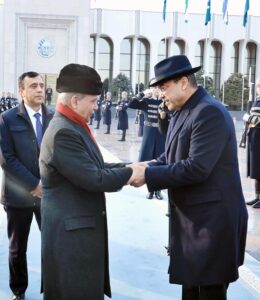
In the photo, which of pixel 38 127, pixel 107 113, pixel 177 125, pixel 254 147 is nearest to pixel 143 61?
pixel 107 113

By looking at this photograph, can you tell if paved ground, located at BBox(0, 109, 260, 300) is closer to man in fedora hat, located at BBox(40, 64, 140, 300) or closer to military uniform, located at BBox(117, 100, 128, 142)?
man in fedora hat, located at BBox(40, 64, 140, 300)

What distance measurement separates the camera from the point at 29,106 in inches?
150

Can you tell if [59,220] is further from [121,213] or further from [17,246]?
[121,213]

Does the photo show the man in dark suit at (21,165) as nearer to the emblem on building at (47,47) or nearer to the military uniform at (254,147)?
the military uniform at (254,147)

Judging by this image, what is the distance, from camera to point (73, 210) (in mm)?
2543

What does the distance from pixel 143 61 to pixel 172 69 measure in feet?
159

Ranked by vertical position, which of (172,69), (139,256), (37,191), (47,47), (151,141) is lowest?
(139,256)

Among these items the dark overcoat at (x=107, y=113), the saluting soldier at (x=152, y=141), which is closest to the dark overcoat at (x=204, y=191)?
the saluting soldier at (x=152, y=141)

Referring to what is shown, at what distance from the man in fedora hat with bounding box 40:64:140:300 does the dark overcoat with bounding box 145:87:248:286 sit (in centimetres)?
30

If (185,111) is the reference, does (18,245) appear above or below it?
below

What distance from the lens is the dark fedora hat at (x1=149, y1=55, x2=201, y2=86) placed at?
269 cm

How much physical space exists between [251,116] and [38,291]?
4.27 meters

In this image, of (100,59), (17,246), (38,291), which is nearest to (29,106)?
(17,246)

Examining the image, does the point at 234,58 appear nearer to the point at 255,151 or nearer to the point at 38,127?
the point at 255,151
